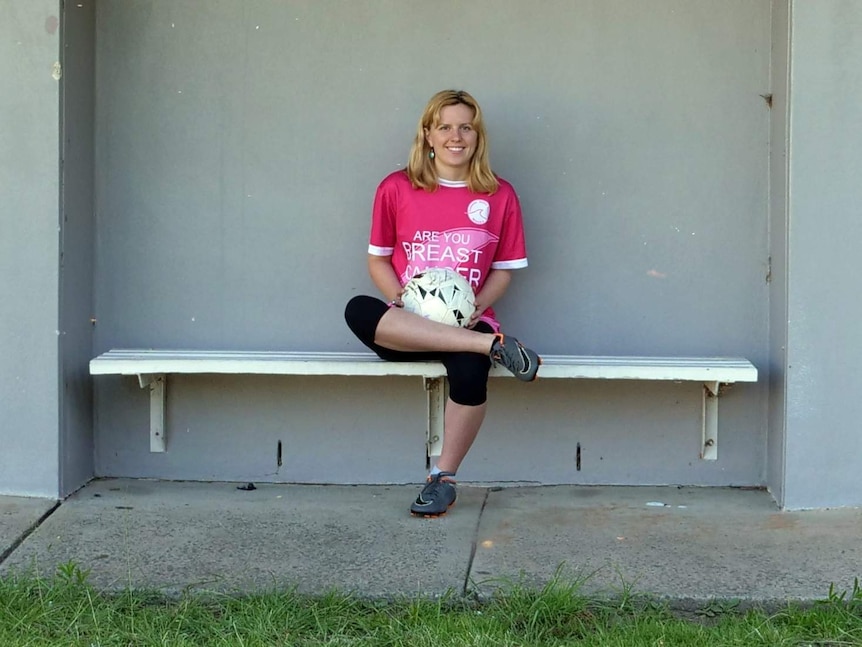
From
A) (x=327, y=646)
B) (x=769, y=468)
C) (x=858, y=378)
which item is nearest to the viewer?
(x=327, y=646)

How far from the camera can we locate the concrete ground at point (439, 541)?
346cm

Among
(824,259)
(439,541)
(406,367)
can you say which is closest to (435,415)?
(406,367)

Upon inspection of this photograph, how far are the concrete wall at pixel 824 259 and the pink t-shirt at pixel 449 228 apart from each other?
3.59 feet

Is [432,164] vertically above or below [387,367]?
above

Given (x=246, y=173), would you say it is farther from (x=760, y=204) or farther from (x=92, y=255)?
(x=760, y=204)

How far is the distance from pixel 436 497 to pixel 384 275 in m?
0.92

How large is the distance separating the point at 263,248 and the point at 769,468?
2.31 metres

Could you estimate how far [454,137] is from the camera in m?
4.33

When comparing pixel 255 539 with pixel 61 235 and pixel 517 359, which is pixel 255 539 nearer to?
pixel 517 359

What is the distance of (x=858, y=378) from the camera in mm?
4168

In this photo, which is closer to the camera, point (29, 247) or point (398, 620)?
point (398, 620)

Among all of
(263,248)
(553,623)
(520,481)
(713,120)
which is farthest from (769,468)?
(263,248)

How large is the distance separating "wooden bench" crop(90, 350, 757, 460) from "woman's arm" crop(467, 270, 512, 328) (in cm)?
31

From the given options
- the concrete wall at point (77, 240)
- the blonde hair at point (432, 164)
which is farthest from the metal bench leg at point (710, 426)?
the concrete wall at point (77, 240)
